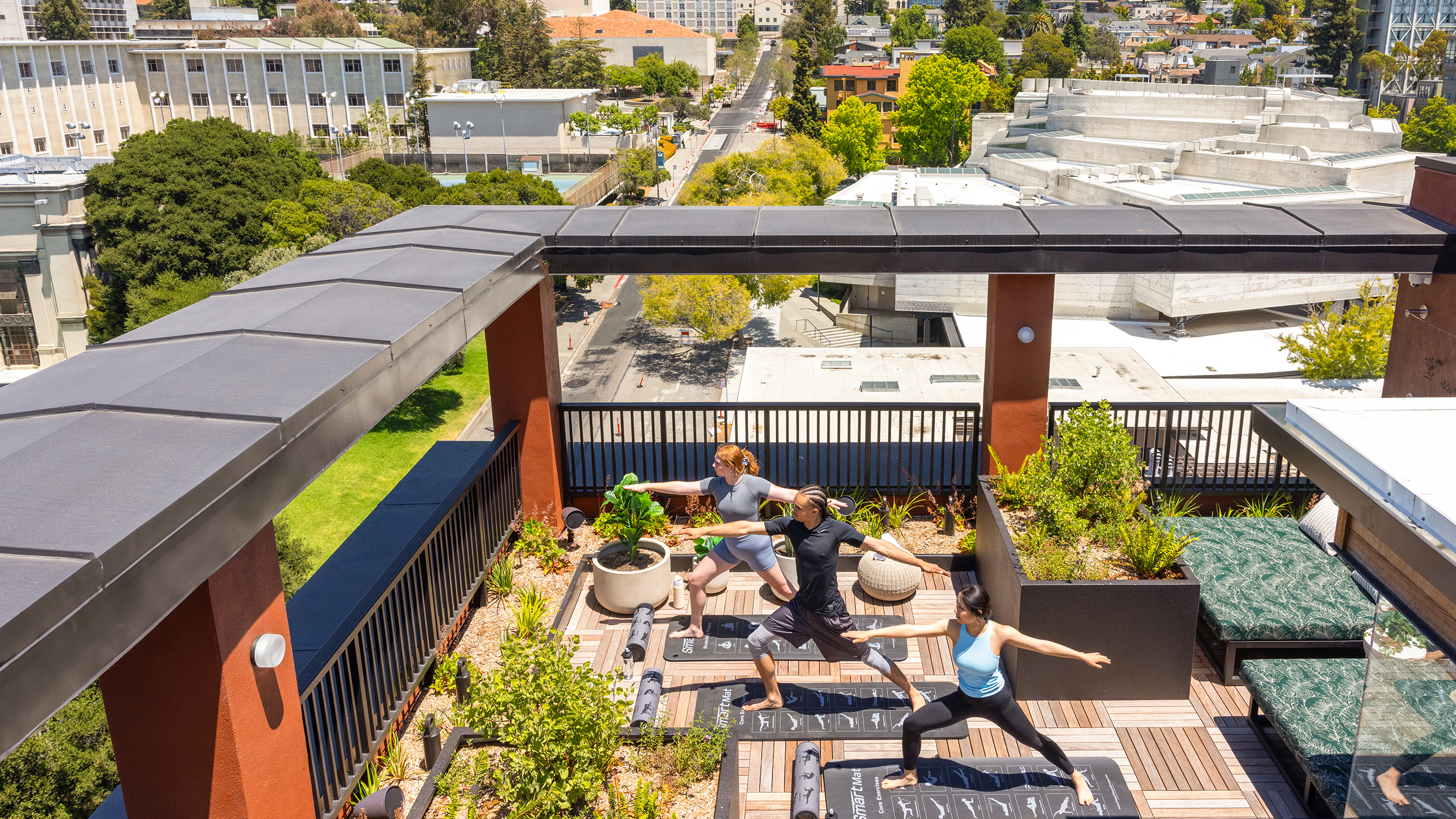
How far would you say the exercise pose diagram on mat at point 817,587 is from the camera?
6.33 metres

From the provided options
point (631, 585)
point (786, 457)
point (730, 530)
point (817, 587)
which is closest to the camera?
point (817, 587)

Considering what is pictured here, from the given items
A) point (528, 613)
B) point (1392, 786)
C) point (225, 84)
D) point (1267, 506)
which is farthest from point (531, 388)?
point (225, 84)

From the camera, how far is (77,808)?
46.3 ft

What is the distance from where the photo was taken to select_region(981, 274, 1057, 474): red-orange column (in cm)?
913

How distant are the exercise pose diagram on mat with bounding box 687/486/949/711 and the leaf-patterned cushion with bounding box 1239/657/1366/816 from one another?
218 centimetres

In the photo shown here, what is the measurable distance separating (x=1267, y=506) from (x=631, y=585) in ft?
20.2

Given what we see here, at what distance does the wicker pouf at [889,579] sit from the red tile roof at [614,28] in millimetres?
158185

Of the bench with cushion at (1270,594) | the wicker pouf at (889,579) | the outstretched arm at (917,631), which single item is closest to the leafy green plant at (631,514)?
the wicker pouf at (889,579)

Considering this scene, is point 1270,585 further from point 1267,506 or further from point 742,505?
point 742,505

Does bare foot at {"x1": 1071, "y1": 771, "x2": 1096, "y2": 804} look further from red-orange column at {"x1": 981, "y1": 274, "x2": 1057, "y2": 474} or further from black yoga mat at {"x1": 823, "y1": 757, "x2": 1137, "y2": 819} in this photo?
red-orange column at {"x1": 981, "y1": 274, "x2": 1057, "y2": 474}

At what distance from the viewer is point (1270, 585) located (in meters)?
7.46

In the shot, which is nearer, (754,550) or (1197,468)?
(754,550)

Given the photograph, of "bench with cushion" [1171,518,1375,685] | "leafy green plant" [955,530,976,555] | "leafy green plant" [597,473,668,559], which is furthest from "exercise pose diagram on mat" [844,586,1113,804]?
"leafy green plant" [955,530,976,555]

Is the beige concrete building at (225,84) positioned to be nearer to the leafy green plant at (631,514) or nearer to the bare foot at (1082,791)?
the leafy green plant at (631,514)
